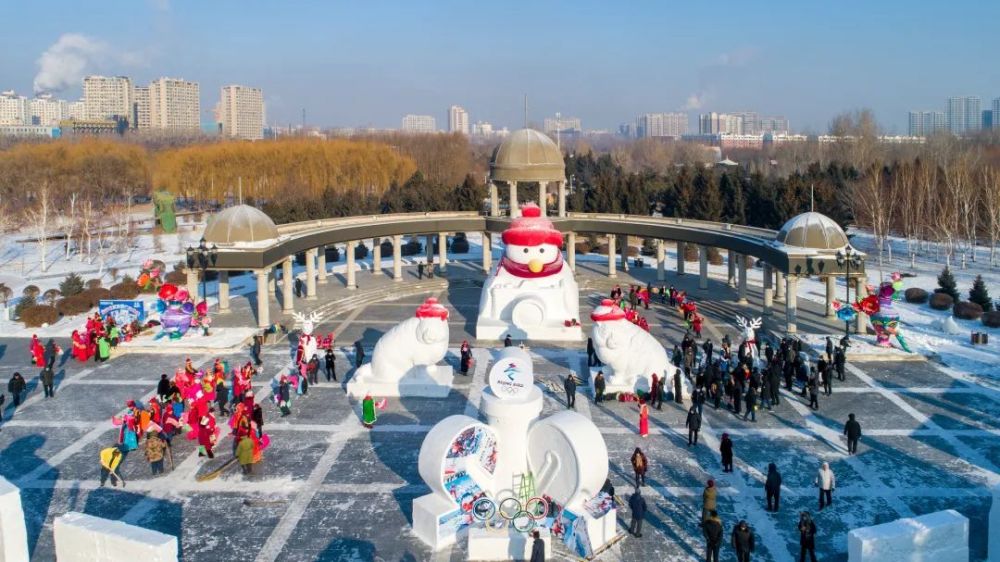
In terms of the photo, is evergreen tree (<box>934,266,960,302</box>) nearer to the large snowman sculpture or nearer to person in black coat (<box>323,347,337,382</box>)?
the large snowman sculpture

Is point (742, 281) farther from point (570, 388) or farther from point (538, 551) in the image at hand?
point (538, 551)

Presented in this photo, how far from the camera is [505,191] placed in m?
80.3

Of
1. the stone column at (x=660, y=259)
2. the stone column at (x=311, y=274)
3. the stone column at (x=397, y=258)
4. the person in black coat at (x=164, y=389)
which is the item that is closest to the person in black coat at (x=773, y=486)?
the person in black coat at (x=164, y=389)

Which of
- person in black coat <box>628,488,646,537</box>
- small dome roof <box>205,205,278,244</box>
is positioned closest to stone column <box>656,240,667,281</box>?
small dome roof <box>205,205,278,244</box>

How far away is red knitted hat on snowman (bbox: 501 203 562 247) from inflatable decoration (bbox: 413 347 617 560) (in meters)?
15.9

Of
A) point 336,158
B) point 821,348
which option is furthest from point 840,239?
point 336,158

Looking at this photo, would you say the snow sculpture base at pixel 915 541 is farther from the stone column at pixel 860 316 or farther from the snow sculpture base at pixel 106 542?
the stone column at pixel 860 316

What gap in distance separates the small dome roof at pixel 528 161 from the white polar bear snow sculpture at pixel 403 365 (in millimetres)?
18340

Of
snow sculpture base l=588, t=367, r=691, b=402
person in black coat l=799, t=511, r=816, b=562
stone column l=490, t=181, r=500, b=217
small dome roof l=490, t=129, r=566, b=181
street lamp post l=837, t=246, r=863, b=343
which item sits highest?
small dome roof l=490, t=129, r=566, b=181

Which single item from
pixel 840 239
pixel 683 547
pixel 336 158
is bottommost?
pixel 683 547

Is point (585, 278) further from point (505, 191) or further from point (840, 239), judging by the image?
point (505, 191)

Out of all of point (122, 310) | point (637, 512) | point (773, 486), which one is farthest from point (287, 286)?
point (773, 486)

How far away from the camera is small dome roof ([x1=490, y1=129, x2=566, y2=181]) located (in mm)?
43062

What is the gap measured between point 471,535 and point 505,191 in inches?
2588
